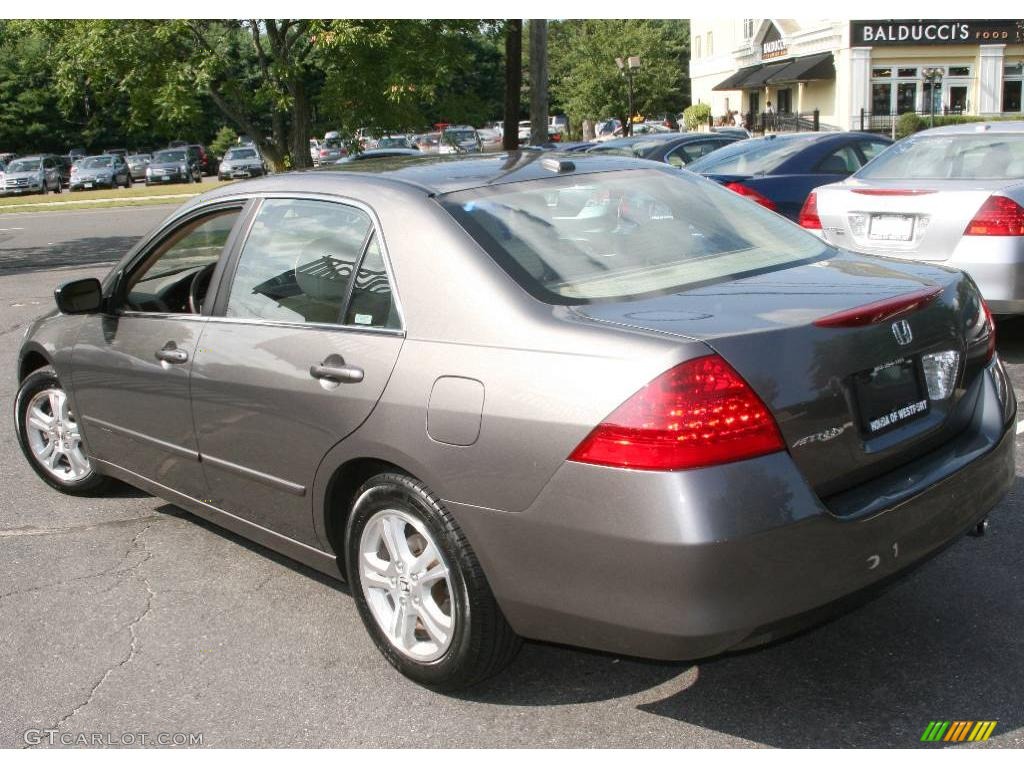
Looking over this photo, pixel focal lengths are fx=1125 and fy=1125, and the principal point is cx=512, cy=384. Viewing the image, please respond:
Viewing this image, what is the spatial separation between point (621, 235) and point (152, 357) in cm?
197

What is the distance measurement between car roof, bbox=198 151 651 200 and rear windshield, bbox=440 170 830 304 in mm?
68

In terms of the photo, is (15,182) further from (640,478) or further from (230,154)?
(640,478)

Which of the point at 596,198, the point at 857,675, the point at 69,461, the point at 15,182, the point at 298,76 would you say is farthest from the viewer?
the point at 15,182

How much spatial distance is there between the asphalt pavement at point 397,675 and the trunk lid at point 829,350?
625mm

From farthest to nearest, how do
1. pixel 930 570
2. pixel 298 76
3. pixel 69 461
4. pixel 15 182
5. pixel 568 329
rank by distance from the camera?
pixel 15 182, pixel 298 76, pixel 69 461, pixel 930 570, pixel 568 329

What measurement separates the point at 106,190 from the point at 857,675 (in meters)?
47.4

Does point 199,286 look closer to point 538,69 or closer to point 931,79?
point 538,69

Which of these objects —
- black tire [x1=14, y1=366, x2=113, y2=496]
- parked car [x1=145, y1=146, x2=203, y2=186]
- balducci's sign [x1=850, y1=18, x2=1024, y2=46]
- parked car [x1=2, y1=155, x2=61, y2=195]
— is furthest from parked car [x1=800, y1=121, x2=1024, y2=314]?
parked car [x1=2, y1=155, x2=61, y2=195]

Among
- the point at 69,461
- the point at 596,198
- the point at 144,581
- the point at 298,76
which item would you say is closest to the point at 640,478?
the point at 596,198

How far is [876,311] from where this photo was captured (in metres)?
3.12

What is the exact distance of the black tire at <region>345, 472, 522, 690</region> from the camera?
321 cm

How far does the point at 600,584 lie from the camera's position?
2.91m

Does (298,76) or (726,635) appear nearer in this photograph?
(726,635)

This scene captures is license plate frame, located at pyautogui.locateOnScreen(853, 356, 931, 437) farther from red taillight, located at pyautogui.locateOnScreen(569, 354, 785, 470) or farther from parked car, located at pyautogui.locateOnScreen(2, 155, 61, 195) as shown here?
parked car, located at pyautogui.locateOnScreen(2, 155, 61, 195)
